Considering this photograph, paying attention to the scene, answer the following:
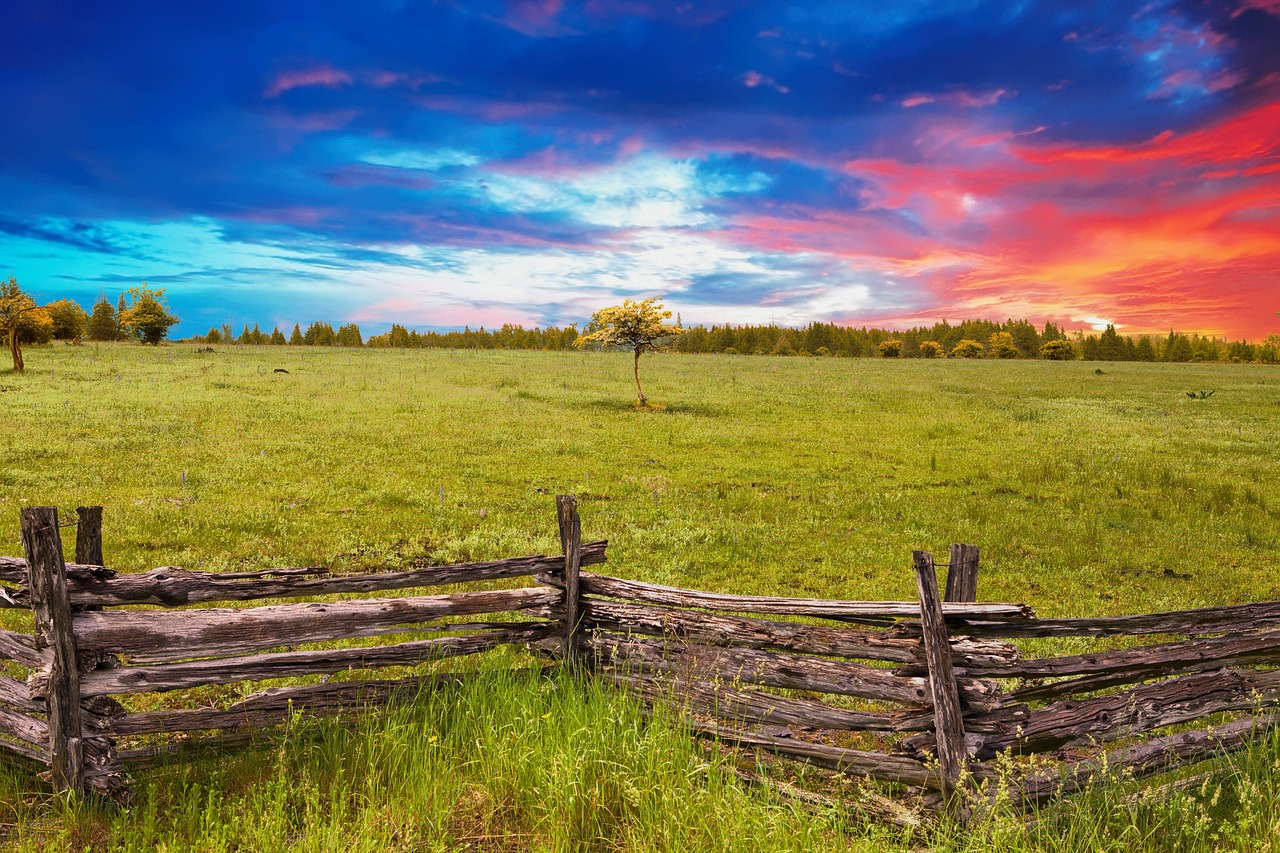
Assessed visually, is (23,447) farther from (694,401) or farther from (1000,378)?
(1000,378)

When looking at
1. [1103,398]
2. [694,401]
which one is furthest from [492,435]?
[1103,398]

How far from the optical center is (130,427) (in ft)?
82.5

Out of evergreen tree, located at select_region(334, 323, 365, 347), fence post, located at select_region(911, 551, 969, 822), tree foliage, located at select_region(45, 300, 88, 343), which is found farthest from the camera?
evergreen tree, located at select_region(334, 323, 365, 347)

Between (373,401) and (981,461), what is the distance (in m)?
28.5

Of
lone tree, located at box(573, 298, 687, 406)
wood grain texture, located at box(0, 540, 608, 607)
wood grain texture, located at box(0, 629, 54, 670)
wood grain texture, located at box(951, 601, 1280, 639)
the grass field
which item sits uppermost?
lone tree, located at box(573, 298, 687, 406)

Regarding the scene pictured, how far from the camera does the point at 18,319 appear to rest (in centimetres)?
4450

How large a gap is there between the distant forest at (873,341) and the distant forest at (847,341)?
14 cm

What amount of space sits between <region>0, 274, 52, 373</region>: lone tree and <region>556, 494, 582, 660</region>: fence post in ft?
176

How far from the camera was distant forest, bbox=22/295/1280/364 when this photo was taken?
11119 cm

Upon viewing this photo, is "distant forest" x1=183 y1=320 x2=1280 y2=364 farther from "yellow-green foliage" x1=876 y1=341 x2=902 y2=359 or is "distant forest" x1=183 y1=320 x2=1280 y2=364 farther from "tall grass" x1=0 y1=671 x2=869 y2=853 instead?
"tall grass" x1=0 y1=671 x2=869 y2=853

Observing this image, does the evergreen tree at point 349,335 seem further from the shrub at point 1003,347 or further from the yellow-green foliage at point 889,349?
the shrub at point 1003,347

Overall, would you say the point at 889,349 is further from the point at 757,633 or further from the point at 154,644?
the point at 154,644

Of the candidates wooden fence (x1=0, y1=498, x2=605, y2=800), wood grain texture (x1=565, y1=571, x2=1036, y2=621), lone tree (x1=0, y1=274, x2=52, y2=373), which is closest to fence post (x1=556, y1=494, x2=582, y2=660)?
wood grain texture (x1=565, y1=571, x2=1036, y2=621)

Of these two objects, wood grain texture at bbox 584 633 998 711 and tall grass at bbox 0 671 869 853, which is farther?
wood grain texture at bbox 584 633 998 711
